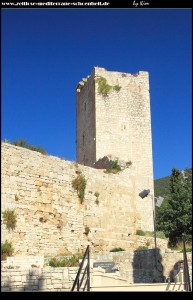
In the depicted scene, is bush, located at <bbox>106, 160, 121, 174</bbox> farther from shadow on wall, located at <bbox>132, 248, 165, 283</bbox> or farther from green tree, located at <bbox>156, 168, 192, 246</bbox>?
shadow on wall, located at <bbox>132, 248, 165, 283</bbox>

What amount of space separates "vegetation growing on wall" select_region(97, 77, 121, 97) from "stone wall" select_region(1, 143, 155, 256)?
7236 millimetres

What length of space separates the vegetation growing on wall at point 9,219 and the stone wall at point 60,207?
0.15 metres

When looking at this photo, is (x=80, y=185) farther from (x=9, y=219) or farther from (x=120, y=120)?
(x=120, y=120)

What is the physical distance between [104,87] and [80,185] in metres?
9.92

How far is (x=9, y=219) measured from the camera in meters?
16.2

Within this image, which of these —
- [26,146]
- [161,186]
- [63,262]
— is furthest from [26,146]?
[161,186]

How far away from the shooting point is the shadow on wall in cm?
1520

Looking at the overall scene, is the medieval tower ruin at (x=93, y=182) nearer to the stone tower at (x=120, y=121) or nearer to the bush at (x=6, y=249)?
the stone tower at (x=120, y=121)

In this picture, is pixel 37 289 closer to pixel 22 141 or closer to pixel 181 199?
pixel 22 141

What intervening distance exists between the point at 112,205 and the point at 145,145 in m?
7.33

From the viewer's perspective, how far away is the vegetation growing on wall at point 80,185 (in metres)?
19.2

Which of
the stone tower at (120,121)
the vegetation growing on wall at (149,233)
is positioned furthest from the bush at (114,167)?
the vegetation growing on wall at (149,233)
